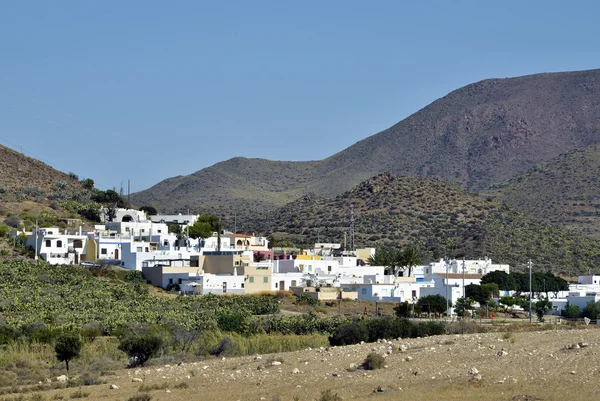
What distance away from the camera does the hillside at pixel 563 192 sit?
136m

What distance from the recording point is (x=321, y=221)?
405 ft

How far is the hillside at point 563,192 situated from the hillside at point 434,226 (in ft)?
47.6

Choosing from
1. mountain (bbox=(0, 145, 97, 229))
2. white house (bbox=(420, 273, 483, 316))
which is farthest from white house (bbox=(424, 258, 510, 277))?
mountain (bbox=(0, 145, 97, 229))

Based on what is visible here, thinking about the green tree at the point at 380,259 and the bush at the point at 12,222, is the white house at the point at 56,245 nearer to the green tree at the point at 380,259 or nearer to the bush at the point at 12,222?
the bush at the point at 12,222

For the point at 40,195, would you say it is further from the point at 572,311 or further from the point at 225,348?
the point at 225,348

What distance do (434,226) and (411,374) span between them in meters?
87.1

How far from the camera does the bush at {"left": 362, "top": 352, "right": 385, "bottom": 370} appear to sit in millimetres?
29047

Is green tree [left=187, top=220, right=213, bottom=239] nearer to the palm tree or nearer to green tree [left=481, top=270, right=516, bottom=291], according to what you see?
the palm tree

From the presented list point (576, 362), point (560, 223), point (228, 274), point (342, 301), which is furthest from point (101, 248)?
point (560, 223)

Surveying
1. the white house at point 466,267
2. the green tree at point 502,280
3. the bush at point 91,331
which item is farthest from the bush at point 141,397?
the white house at point 466,267

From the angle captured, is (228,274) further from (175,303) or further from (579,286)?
(579,286)

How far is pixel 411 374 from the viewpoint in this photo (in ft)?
90.7

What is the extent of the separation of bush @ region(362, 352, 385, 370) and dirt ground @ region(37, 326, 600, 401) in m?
0.24

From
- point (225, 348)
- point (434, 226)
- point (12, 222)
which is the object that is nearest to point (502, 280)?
point (434, 226)
